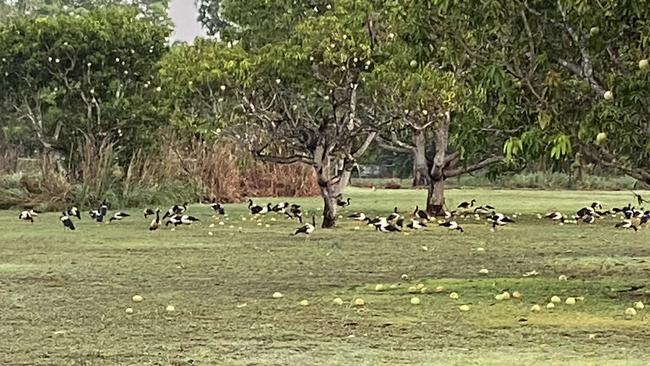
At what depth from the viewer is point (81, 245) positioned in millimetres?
15055

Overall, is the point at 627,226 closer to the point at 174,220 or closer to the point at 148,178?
the point at 174,220

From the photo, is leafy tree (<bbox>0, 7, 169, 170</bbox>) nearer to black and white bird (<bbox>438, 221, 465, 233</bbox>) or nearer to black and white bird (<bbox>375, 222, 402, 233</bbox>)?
black and white bird (<bbox>438, 221, 465, 233</bbox>)

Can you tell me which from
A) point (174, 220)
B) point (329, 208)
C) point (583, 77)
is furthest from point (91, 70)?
point (583, 77)

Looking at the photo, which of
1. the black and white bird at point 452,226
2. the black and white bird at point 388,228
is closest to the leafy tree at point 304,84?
the black and white bird at point 388,228

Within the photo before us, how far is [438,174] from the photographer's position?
71.1 feet

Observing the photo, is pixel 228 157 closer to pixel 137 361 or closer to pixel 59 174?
pixel 59 174

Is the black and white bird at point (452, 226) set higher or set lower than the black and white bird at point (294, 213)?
lower

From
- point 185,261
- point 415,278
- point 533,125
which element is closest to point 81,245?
point 185,261

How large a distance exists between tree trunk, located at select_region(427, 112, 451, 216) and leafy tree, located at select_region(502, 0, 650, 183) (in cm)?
1168

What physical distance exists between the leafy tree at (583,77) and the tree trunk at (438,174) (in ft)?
38.3

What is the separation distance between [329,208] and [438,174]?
159 inches

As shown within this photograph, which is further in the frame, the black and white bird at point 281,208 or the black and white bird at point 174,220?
the black and white bird at point 281,208

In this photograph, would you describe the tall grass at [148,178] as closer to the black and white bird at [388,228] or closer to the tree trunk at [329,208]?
the tree trunk at [329,208]

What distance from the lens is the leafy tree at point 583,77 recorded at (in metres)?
8.28
